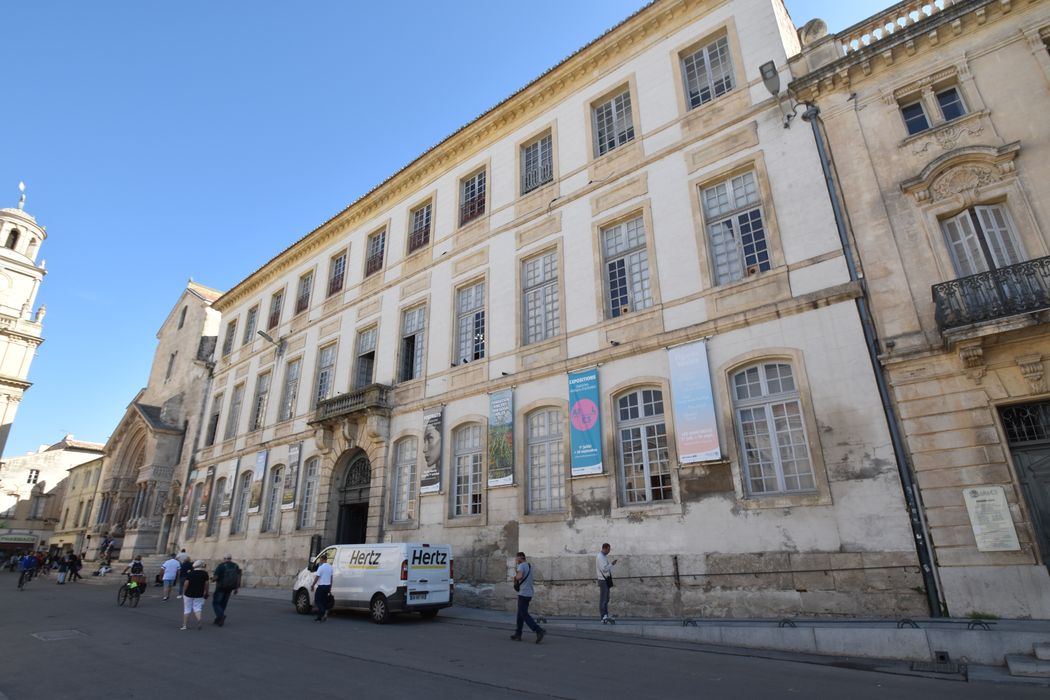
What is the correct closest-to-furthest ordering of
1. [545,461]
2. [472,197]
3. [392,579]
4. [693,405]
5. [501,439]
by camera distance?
[693,405] < [392,579] < [545,461] < [501,439] < [472,197]

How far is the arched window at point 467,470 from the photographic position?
47.2 feet

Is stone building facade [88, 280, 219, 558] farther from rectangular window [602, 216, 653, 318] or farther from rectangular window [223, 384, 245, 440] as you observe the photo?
rectangular window [602, 216, 653, 318]

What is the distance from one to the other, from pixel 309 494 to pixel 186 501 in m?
10.7

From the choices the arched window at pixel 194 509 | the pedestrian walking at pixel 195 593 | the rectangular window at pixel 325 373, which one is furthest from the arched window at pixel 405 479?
the arched window at pixel 194 509

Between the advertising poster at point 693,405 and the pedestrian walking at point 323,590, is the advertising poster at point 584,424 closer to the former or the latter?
the advertising poster at point 693,405

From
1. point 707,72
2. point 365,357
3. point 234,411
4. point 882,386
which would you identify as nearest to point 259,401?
point 234,411

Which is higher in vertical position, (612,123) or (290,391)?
(612,123)

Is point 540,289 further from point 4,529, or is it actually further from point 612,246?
point 4,529

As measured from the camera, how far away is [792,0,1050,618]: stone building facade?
26.3ft

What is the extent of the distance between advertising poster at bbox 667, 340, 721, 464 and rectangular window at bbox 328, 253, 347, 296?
15058mm

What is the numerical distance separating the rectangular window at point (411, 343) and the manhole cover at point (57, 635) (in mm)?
9580

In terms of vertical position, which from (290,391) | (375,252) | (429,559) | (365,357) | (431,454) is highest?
(375,252)

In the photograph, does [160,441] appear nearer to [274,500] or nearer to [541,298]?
[274,500]

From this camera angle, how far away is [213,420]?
88.4 ft
